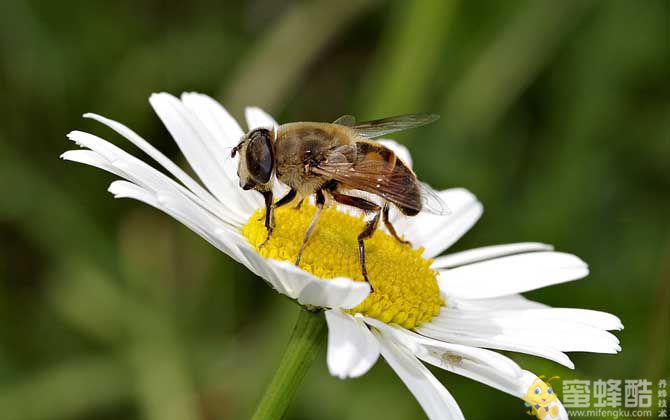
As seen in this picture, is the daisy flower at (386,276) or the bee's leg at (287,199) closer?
the daisy flower at (386,276)

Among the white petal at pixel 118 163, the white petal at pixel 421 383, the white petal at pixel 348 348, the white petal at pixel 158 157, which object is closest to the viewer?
the white petal at pixel 348 348

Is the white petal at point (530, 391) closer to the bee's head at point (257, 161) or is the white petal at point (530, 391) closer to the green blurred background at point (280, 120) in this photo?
the bee's head at point (257, 161)

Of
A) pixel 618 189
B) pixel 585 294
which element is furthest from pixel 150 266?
pixel 618 189

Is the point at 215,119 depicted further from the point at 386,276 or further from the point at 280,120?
the point at 280,120

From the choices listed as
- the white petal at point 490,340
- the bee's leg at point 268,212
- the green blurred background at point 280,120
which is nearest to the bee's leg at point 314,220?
the bee's leg at point 268,212

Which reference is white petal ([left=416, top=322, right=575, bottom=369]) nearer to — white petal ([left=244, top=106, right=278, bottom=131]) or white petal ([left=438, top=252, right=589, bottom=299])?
white petal ([left=438, top=252, right=589, bottom=299])

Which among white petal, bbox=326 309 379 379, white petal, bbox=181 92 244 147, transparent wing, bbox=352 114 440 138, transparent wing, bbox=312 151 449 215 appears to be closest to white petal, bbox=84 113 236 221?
white petal, bbox=181 92 244 147
